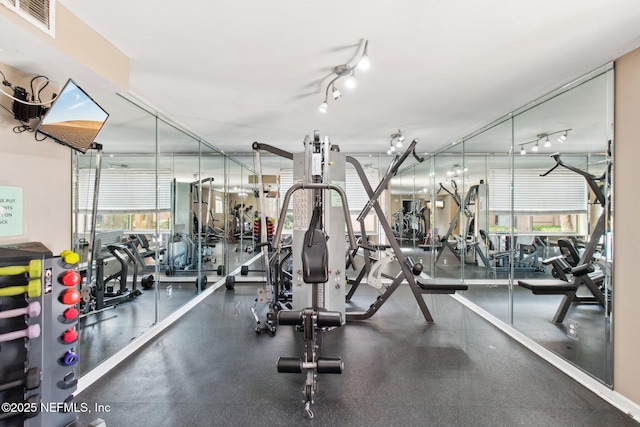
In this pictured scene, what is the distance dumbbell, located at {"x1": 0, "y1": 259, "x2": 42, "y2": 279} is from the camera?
1.48m

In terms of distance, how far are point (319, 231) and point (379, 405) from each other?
52.6 inches

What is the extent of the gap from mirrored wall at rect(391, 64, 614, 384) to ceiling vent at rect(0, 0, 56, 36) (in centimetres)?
377

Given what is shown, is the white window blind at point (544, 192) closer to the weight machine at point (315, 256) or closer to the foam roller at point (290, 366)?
the weight machine at point (315, 256)

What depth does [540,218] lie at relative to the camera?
12.0 feet

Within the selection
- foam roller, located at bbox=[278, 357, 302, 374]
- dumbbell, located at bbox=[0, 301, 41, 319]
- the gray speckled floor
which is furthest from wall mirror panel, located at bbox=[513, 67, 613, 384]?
dumbbell, located at bbox=[0, 301, 41, 319]

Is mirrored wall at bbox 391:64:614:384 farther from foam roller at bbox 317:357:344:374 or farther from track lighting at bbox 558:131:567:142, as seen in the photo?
foam roller at bbox 317:357:344:374

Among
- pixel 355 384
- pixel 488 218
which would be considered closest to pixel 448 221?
pixel 488 218

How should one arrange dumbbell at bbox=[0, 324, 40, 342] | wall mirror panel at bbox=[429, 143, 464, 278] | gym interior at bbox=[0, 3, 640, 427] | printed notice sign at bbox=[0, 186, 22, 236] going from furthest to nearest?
wall mirror panel at bbox=[429, 143, 464, 278] < gym interior at bbox=[0, 3, 640, 427] < printed notice sign at bbox=[0, 186, 22, 236] < dumbbell at bbox=[0, 324, 40, 342]

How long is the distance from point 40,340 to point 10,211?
79 centimetres

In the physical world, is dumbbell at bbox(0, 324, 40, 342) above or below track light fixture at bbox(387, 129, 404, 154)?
below

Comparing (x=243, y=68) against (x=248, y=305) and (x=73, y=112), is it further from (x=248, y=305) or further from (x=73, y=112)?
(x=248, y=305)

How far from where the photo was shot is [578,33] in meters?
1.81

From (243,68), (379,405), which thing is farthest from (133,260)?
(379,405)

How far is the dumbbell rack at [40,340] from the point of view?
1.50 meters
